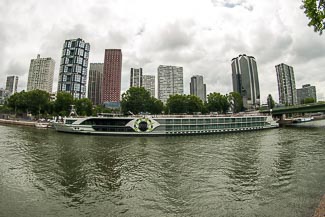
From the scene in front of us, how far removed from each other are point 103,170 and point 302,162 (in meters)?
22.8

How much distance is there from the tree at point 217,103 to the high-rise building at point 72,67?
412 feet

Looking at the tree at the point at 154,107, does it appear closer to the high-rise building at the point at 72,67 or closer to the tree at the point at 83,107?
the tree at the point at 83,107

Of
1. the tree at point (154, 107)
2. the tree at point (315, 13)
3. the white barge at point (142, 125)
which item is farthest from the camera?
the tree at point (154, 107)

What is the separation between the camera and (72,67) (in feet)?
A: 545

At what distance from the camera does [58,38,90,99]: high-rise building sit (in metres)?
165

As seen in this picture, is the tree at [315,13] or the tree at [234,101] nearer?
the tree at [315,13]

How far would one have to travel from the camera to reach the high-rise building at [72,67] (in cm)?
16512

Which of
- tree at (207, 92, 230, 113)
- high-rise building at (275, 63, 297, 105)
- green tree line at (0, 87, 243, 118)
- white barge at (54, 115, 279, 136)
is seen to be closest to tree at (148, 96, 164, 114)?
green tree line at (0, 87, 243, 118)

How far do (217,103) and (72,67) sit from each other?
5388 inches

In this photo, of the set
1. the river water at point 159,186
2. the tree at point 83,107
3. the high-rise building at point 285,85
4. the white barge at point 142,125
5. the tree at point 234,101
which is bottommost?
the river water at point 159,186

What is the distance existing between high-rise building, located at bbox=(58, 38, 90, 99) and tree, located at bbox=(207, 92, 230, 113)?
12569 cm

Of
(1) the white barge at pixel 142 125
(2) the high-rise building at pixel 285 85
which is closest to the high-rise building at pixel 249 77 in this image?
(2) the high-rise building at pixel 285 85

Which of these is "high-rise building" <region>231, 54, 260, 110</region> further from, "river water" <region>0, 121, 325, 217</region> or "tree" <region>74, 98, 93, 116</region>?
"river water" <region>0, 121, 325, 217</region>

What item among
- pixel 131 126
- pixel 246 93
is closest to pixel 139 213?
pixel 131 126
